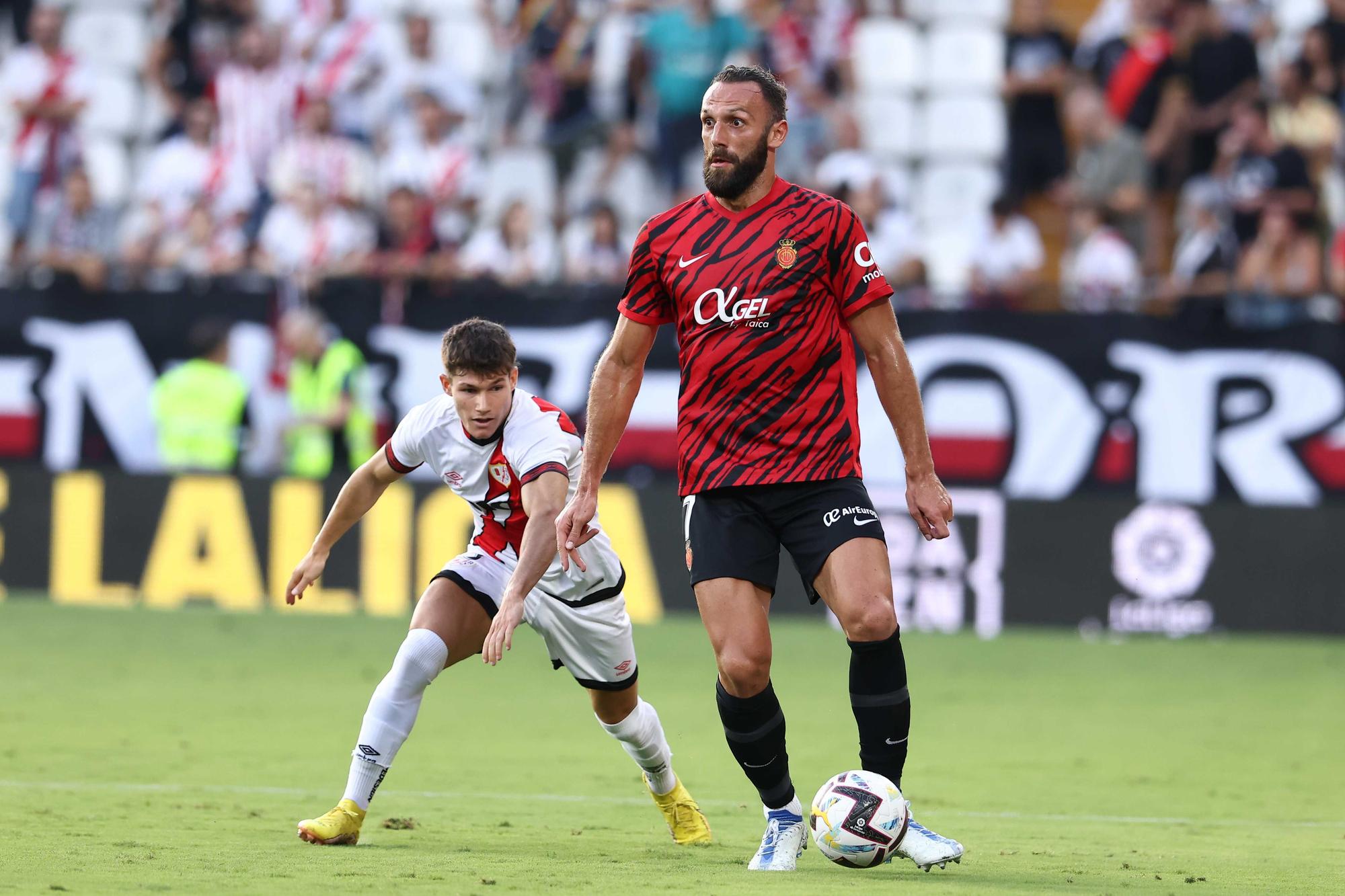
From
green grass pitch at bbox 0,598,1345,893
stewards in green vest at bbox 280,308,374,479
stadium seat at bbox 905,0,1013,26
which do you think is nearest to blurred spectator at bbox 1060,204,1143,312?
green grass pitch at bbox 0,598,1345,893

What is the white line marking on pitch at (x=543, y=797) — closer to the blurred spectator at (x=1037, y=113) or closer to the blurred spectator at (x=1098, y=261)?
the blurred spectator at (x=1098, y=261)

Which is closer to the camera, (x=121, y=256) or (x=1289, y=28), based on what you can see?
(x=121, y=256)

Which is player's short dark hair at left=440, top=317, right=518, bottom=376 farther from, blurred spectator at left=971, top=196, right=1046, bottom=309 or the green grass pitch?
blurred spectator at left=971, top=196, right=1046, bottom=309

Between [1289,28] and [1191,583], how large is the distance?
6.56m

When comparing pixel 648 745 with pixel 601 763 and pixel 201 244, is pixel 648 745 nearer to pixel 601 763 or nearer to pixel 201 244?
pixel 601 763

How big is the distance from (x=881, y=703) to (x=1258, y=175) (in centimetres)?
1115

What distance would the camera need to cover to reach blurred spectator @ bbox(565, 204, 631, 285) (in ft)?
52.4

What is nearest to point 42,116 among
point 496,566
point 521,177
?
point 521,177

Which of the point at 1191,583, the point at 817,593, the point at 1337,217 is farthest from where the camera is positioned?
the point at 1337,217

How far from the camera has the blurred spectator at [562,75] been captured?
1795 centimetres

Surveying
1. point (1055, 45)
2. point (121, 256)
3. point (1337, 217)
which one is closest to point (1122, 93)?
point (1055, 45)

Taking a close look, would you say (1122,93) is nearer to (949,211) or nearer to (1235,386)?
(949,211)

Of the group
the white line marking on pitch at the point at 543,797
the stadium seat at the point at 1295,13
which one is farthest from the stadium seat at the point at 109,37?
the white line marking on pitch at the point at 543,797

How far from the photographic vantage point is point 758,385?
6457 millimetres
